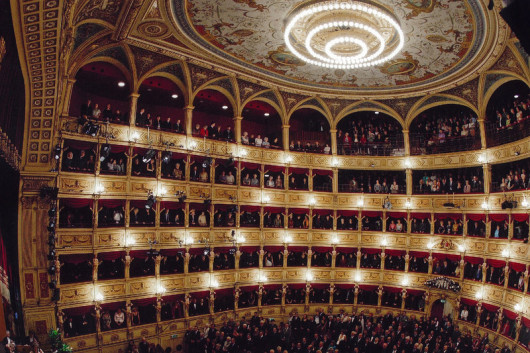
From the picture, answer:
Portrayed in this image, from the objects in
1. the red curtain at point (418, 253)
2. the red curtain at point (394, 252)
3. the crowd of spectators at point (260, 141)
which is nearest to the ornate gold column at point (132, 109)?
the crowd of spectators at point (260, 141)

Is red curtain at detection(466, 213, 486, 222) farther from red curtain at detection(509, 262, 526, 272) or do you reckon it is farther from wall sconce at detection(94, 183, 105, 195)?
wall sconce at detection(94, 183, 105, 195)

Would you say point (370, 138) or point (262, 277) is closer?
point (262, 277)

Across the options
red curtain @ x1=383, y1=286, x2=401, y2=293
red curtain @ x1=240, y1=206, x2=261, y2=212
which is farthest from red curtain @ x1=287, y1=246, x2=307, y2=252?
red curtain @ x1=383, y1=286, x2=401, y2=293

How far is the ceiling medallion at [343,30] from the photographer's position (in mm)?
11742

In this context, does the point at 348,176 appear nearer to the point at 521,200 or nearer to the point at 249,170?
the point at 249,170

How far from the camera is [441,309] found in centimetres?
1950

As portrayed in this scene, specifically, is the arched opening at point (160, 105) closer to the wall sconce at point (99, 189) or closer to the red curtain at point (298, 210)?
the wall sconce at point (99, 189)

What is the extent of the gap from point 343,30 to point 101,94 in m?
10.6

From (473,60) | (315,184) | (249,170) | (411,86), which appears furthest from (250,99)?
(473,60)

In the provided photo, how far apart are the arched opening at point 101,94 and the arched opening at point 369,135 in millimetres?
11566

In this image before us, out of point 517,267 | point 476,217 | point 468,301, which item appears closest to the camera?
point 517,267

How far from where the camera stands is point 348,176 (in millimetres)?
22609

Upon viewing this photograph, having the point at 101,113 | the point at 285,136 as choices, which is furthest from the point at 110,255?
the point at 285,136

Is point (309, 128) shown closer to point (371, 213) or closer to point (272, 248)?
point (371, 213)
